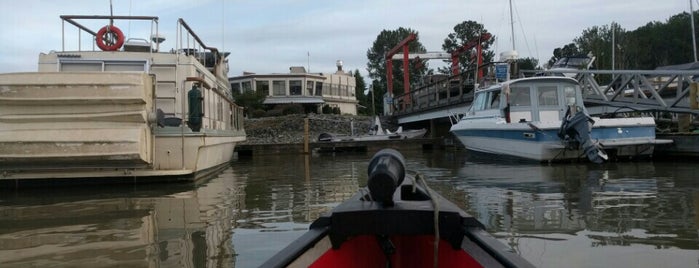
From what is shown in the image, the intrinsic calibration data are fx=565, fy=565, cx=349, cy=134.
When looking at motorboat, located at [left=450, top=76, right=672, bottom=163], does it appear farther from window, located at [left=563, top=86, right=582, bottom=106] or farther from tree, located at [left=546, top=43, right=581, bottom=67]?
tree, located at [left=546, top=43, right=581, bottom=67]

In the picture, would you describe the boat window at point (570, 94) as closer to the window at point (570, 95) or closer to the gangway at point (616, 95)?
the window at point (570, 95)

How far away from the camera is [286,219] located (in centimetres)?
671

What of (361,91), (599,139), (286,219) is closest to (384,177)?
(286,219)

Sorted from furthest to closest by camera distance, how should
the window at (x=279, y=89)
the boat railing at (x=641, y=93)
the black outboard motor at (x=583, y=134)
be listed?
the window at (x=279, y=89), the boat railing at (x=641, y=93), the black outboard motor at (x=583, y=134)

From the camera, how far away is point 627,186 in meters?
9.31

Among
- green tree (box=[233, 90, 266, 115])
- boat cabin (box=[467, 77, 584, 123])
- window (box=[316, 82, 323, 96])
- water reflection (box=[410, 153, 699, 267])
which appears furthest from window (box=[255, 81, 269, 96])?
water reflection (box=[410, 153, 699, 267])

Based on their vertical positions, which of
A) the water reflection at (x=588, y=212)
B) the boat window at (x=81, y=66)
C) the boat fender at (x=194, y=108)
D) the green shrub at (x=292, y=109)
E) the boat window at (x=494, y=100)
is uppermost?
the green shrub at (x=292, y=109)

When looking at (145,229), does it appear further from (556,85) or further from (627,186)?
(556,85)

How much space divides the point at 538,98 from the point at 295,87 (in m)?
42.2

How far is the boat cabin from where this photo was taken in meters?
15.9

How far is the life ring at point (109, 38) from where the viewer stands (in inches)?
492

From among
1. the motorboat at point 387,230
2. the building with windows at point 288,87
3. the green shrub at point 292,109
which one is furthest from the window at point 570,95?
the building with windows at point 288,87

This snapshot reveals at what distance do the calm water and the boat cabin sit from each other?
455 cm

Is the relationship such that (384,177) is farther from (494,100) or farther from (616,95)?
(616,95)
